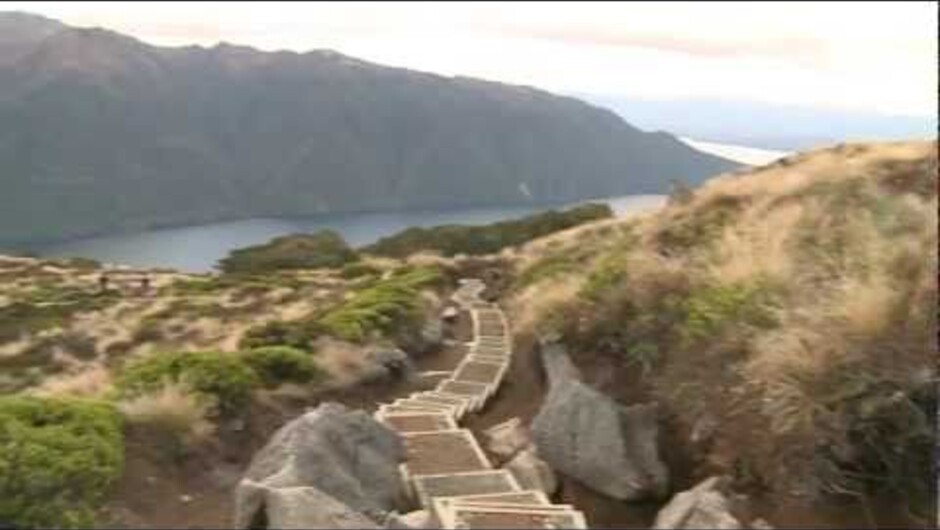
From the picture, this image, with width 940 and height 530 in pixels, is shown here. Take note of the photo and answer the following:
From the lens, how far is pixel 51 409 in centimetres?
948

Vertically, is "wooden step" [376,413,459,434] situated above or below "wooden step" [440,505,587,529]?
below

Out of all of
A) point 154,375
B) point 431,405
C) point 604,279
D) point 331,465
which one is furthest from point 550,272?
point 331,465

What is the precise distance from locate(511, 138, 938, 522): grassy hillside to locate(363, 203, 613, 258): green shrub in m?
41.9

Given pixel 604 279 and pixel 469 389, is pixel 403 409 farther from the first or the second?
pixel 604 279

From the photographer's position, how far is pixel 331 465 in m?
8.42

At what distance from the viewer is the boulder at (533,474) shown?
395 inches

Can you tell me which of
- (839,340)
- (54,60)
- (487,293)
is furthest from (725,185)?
(54,60)

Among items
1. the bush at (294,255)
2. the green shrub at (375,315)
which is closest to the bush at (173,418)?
the green shrub at (375,315)

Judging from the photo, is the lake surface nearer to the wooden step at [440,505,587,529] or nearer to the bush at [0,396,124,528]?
the bush at [0,396,124,528]

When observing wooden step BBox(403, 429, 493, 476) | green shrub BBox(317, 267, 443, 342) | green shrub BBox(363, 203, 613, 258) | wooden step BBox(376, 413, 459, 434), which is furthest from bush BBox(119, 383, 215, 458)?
Answer: green shrub BBox(363, 203, 613, 258)

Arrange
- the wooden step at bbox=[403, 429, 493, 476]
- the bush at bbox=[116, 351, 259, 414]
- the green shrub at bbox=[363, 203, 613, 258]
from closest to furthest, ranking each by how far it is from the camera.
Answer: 1. the wooden step at bbox=[403, 429, 493, 476]
2. the bush at bbox=[116, 351, 259, 414]
3. the green shrub at bbox=[363, 203, 613, 258]

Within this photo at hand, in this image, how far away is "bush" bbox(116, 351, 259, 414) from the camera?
1145 centimetres

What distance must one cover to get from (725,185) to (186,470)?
1749cm

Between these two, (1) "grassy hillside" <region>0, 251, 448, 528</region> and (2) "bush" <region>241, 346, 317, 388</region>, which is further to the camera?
(2) "bush" <region>241, 346, 317, 388</region>
